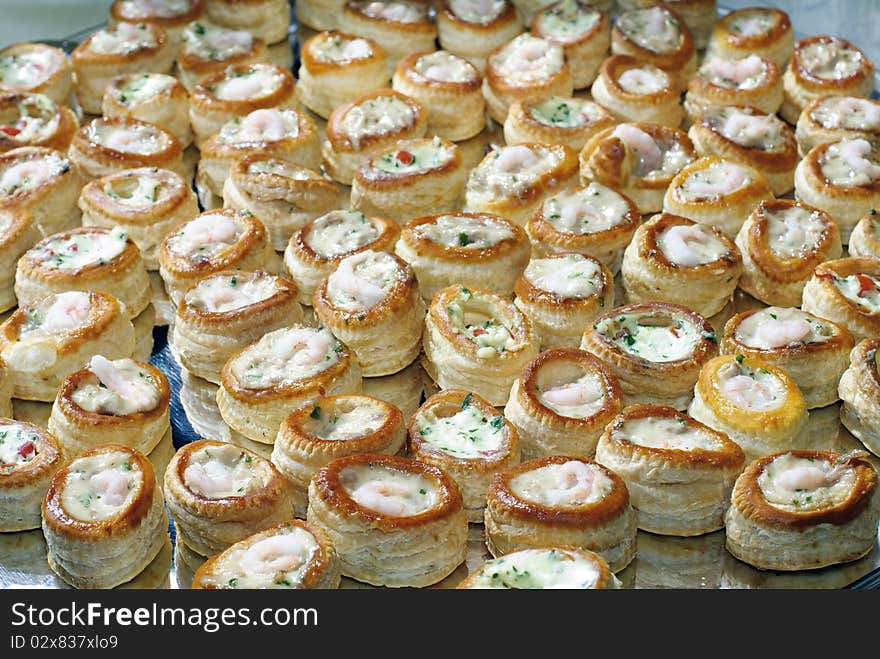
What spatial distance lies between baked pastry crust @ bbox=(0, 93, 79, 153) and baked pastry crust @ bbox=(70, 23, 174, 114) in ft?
1.12

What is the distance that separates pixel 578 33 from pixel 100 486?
4406 millimetres

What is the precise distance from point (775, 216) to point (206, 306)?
2824 mm

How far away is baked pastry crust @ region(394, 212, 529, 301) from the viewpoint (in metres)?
6.64

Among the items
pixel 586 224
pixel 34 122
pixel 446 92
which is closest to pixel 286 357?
pixel 586 224

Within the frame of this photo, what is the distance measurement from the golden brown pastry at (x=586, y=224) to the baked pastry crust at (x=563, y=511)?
1535mm

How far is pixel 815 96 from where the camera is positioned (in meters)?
8.08

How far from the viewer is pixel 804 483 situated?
5.55m

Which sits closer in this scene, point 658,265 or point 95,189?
point 658,265

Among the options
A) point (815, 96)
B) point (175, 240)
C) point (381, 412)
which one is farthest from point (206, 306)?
point (815, 96)

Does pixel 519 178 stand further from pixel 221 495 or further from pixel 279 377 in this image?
pixel 221 495

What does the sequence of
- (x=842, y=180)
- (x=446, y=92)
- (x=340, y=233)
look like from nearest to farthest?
(x=340, y=233) → (x=842, y=180) → (x=446, y=92)

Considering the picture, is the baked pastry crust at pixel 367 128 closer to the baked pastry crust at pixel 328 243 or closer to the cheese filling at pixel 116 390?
the baked pastry crust at pixel 328 243

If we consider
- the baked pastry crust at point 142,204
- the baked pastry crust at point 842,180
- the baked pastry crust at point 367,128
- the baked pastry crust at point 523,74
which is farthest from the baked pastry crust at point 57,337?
the baked pastry crust at point 842,180

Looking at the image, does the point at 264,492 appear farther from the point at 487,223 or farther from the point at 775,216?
the point at 775,216
